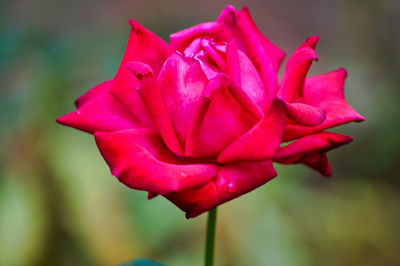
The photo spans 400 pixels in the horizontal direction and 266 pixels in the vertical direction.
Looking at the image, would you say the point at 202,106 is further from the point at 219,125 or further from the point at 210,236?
the point at 210,236

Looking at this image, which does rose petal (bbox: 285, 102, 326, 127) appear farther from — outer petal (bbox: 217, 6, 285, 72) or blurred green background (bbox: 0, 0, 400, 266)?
blurred green background (bbox: 0, 0, 400, 266)

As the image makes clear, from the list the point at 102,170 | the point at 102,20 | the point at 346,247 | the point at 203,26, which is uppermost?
the point at 203,26

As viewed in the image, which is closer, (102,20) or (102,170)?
(102,170)

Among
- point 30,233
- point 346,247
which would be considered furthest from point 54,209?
point 346,247

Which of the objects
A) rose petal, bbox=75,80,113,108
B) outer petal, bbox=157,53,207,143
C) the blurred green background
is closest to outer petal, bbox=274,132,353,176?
outer petal, bbox=157,53,207,143

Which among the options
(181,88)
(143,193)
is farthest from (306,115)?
(143,193)

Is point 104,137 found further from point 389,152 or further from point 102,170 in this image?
point 389,152

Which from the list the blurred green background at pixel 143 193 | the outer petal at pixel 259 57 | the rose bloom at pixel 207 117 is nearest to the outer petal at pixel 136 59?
the rose bloom at pixel 207 117
